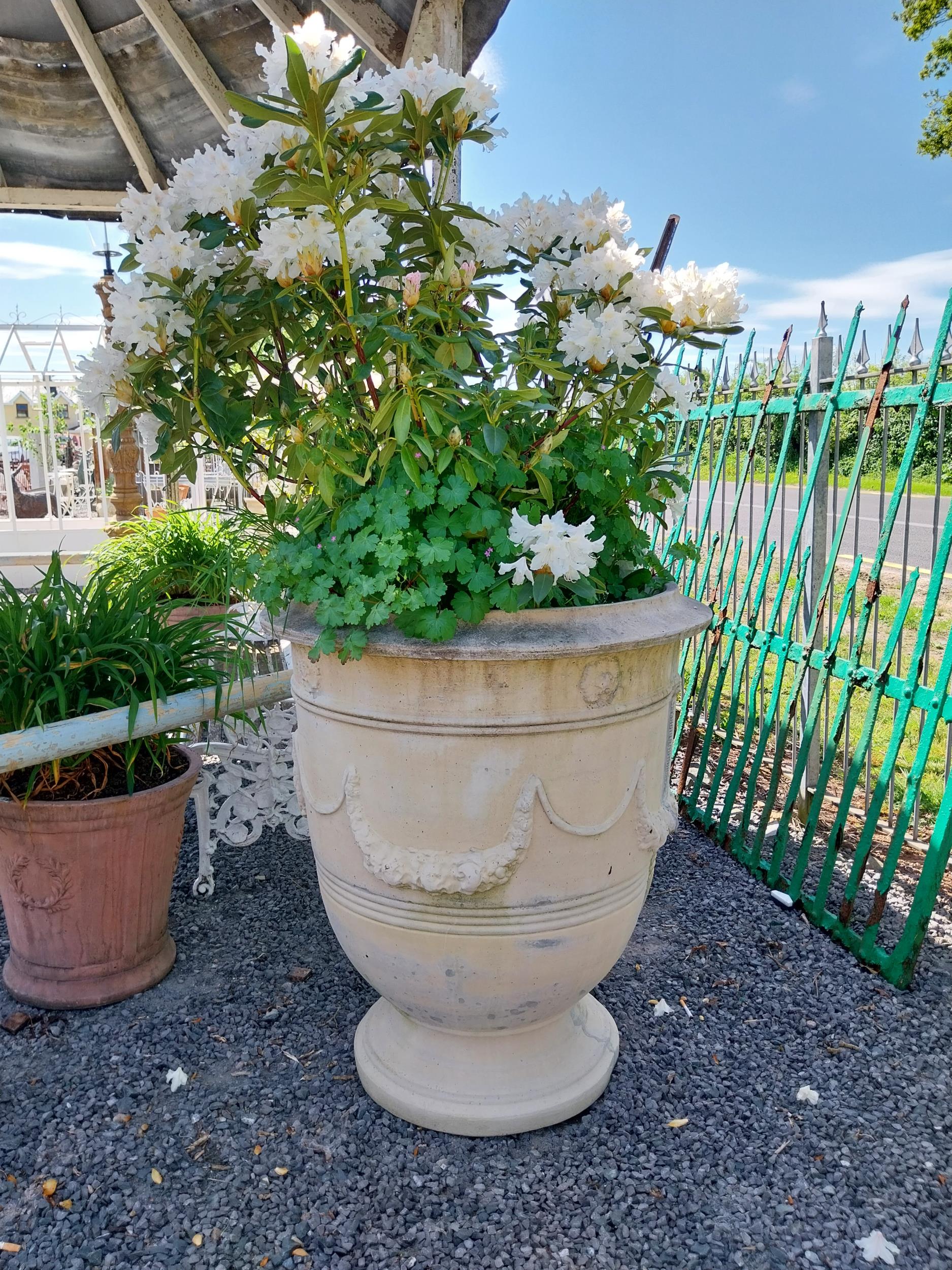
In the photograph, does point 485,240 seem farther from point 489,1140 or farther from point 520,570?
point 489,1140

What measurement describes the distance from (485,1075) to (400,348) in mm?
1412

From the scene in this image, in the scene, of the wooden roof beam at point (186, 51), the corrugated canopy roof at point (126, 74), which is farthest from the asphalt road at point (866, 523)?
the wooden roof beam at point (186, 51)

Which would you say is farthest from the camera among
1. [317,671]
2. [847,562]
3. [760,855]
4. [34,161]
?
[847,562]

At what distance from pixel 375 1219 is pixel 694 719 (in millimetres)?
2275

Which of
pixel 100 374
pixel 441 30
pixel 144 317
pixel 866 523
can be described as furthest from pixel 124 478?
pixel 866 523

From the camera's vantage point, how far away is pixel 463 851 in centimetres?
157

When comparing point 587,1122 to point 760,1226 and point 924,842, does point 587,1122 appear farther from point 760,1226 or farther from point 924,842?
point 924,842

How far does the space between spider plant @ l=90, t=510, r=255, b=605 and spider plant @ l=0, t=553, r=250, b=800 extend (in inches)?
31.8

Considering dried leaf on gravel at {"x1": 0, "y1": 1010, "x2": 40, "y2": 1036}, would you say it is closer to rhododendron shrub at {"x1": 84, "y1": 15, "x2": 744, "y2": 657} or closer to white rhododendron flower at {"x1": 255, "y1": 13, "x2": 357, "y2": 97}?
rhododendron shrub at {"x1": 84, "y1": 15, "x2": 744, "y2": 657}

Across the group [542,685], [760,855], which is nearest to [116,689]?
[542,685]

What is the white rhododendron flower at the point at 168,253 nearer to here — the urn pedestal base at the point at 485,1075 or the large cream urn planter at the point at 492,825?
the large cream urn planter at the point at 492,825

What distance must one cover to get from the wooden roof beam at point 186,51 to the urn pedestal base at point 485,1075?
3845 mm

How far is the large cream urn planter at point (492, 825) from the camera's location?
1.50 metres

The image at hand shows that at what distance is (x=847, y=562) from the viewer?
22.4 feet
